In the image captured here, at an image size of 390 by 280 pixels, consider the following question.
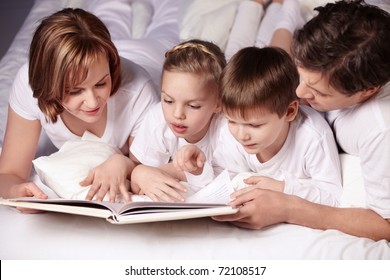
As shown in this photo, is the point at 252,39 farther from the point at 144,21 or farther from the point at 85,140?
the point at 85,140

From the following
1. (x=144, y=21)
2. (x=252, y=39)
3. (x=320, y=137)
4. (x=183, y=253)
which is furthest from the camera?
(x=144, y=21)

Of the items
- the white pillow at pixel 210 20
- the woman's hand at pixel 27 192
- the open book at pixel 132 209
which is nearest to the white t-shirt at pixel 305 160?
the open book at pixel 132 209

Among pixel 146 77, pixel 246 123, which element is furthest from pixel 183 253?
pixel 146 77

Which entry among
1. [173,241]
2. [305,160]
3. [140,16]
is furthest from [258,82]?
[140,16]

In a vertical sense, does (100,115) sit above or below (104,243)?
above

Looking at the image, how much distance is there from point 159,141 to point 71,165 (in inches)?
7.5

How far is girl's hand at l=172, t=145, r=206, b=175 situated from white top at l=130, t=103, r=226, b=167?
8 centimetres

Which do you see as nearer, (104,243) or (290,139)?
(104,243)

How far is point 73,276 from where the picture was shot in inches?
41.3

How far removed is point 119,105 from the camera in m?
1.33

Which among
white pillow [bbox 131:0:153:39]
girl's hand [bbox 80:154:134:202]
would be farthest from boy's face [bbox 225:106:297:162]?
white pillow [bbox 131:0:153:39]

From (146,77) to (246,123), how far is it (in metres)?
0.33

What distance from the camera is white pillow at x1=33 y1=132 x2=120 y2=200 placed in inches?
46.4

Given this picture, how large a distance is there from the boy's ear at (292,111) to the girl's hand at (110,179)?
0.32 meters
